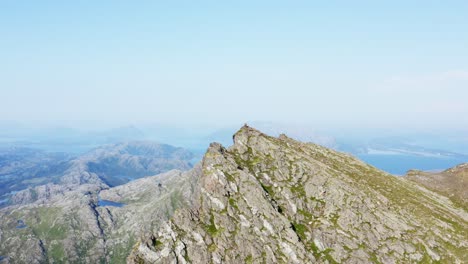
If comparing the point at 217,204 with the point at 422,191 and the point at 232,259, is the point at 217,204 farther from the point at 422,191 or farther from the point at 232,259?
the point at 422,191

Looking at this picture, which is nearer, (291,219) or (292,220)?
(292,220)

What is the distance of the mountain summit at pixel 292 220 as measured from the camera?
7600 centimetres

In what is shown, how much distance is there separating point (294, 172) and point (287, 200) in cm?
1146

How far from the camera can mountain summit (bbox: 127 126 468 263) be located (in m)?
76.0

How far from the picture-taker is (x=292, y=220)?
84375mm

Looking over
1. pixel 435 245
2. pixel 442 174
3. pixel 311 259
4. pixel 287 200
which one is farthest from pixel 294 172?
pixel 442 174

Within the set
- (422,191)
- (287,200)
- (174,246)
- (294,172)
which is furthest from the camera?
(422,191)

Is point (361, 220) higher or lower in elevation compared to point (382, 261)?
higher

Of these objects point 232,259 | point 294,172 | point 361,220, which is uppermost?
point 294,172

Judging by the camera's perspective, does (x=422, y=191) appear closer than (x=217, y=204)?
No

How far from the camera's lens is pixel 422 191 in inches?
4633

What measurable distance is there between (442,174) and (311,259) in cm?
10393

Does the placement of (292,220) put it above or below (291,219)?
below

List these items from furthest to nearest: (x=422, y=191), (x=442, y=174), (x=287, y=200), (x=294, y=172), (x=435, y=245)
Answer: (x=442, y=174)
(x=422, y=191)
(x=294, y=172)
(x=287, y=200)
(x=435, y=245)
